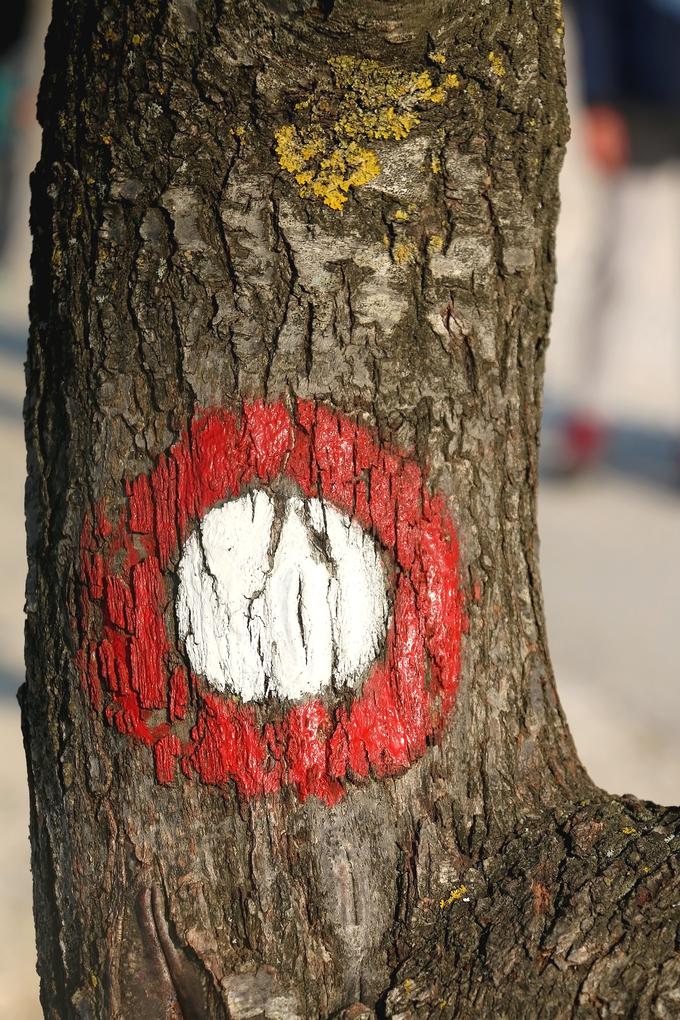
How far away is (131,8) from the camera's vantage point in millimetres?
1292

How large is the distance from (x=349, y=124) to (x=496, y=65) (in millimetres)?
182

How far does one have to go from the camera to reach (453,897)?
1.42 m

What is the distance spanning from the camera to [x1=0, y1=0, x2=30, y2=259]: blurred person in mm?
10281

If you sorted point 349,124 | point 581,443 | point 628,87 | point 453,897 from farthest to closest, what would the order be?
point 581,443
point 628,87
point 453,897
point 349,124

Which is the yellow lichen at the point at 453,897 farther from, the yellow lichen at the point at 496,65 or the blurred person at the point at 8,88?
the blurred person at the point at 8,88

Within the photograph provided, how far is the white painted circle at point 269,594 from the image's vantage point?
4.48 ft

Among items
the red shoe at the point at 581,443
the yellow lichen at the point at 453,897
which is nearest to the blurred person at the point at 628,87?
the red shoe at the point at 581,443

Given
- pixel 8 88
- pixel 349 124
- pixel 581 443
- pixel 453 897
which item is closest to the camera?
pixel 349 124

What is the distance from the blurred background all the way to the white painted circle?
1.45m

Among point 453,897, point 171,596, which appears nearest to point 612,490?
point 453,897

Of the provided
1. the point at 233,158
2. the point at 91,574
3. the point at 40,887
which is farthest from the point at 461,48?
the point at 40,887

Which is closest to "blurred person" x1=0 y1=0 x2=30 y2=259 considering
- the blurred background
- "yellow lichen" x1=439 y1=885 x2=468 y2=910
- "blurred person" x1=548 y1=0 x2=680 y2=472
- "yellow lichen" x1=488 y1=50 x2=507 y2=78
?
the blurred background

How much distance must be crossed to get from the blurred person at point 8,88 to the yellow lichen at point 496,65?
9491mm

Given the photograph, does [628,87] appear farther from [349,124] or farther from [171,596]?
[171,596]
